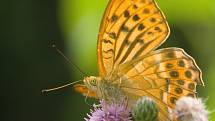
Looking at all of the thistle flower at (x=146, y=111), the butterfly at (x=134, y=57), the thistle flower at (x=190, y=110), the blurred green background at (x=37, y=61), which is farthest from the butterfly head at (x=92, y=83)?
the blurred green background at (x=37, y=61)

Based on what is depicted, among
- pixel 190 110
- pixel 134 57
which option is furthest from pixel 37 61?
pixel 190 110

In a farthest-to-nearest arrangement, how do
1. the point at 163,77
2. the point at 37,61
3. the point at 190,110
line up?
the point at 37,61 < the point at 163,77 < the point at 190,110

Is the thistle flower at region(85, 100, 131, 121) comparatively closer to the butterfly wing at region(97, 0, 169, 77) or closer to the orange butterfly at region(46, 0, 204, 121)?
the orange butterfly at region(46, 0, 204, 121)

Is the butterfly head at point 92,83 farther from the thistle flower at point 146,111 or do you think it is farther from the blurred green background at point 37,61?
the blurred green background at point 37,61

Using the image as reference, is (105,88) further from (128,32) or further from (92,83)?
(128,32)

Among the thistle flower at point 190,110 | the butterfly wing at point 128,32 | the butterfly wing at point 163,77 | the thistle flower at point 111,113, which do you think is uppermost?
the butterfly wing at point 128,32

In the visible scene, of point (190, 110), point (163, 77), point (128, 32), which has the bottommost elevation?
point (190, 110)
